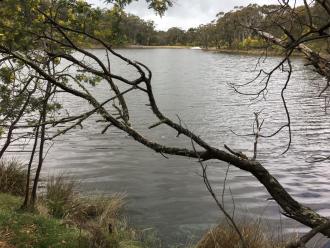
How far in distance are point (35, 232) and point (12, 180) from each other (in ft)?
13.8

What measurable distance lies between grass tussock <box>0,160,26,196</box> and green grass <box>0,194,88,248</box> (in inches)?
114

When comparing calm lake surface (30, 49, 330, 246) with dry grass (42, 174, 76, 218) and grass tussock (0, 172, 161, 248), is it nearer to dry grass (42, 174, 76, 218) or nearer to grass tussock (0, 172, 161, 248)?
grass tussock (0, 172, 161, 248)

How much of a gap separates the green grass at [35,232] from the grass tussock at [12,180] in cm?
289

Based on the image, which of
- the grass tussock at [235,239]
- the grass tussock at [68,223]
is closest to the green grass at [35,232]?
the grass tussock at [68,223]

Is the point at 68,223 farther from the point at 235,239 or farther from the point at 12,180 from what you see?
the point at 12,180

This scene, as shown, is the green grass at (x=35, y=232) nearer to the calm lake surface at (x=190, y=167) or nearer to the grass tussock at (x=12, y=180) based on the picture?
the calm lake surface at (x=190, y=167)

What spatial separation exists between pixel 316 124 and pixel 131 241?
Result: 15902 mm

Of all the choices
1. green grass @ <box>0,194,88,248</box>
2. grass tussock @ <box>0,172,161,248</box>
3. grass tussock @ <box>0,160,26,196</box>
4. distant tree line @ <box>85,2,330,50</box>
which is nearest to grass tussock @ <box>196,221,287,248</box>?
grass tussock @ <box>0,172,161,248</box>

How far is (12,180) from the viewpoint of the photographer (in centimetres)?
1099

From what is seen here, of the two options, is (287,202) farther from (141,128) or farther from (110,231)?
(141,128)

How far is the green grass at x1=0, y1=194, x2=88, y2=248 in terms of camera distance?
265 inches

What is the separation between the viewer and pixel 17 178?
436 inches

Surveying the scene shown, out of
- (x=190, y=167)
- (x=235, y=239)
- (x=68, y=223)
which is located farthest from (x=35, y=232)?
(x=190, y=167)

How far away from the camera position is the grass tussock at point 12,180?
10.8 meters
